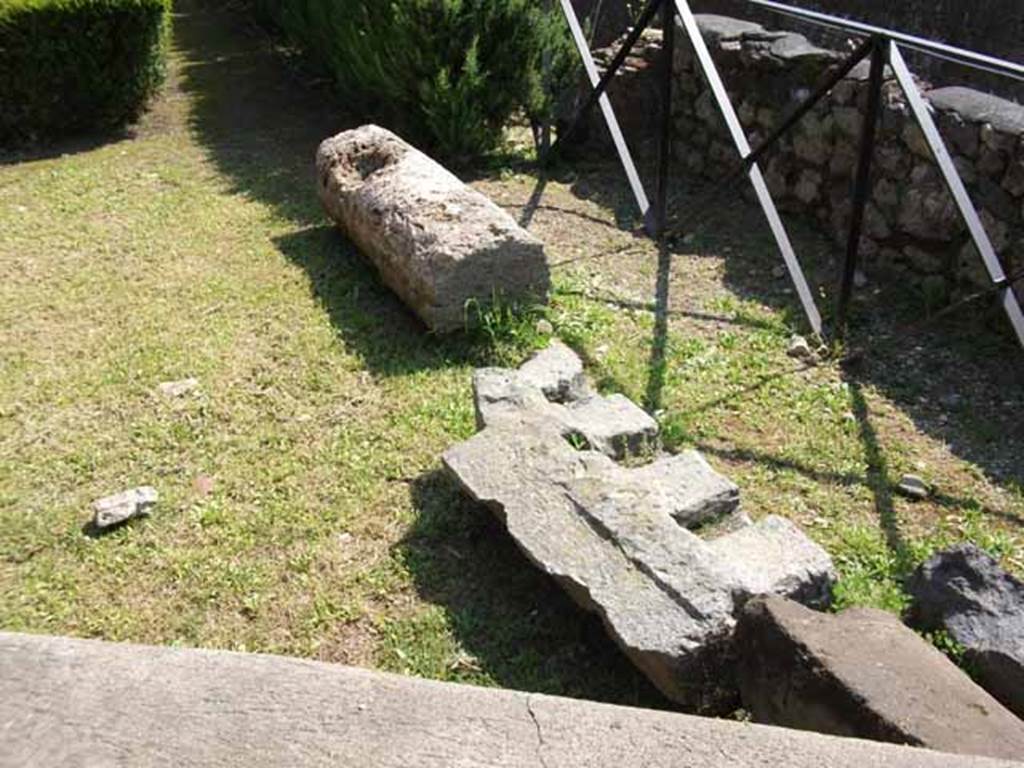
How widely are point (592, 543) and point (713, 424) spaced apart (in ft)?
4.35

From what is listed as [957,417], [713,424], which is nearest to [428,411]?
[713,424]

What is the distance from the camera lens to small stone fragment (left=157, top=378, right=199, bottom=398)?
13.6 feet

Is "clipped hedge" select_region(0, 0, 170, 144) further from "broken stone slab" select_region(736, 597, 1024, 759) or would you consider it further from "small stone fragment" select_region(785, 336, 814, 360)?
"broken stone slab" select_region(736, 597, 1024, 759)

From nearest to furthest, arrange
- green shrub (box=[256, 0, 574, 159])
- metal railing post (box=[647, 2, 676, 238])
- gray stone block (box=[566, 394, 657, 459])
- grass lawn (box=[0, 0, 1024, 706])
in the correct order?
grass lawn (box=[0, 0, 1024, 706])
gray stone block (box=[566, 394, 657, 459])
metal railing post (box=[647, 2, 676, 238])
green shrub (box=[256, 0, 574, 159])

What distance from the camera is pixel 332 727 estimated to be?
1739 millimetres

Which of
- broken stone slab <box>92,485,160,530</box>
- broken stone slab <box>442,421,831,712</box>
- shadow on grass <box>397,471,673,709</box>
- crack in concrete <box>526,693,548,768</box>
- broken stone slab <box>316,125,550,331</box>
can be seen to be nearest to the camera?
crack in concrete <box>526,693,548,768</box>

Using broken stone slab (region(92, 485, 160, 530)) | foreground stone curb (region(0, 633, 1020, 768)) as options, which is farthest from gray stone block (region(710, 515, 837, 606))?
broken stone slab (region(92, 485, 160, 530))

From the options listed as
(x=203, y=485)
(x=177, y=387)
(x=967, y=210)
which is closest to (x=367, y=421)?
(x=203, y=485)

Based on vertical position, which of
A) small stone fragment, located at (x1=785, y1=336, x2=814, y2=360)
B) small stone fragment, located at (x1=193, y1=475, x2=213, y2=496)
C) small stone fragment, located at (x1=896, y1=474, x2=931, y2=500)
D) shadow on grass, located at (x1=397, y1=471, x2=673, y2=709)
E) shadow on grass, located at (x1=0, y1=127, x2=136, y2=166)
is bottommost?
shadow on grass, located at (x1=0, y1=127, x2=136, y2=166)

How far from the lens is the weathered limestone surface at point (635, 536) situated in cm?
258

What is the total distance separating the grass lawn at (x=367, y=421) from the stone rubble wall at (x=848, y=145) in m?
0.25

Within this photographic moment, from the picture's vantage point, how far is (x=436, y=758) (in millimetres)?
1654

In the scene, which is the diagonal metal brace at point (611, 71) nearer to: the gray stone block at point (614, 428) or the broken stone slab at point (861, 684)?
the gray stone block at point (614, 428)

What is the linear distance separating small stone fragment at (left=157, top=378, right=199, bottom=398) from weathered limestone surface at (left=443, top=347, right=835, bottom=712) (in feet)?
4.40
